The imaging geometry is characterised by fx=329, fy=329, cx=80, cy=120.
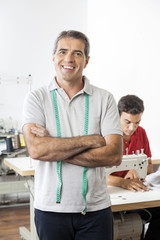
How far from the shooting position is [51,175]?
1339 mm

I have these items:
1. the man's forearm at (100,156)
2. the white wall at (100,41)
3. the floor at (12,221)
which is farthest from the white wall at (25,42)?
the man's forearm at (100,156)

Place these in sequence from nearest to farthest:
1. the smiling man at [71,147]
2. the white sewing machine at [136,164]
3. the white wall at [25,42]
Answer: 1. the smiling man at [71,147]
2. the white sewing machine at [136,164]
3. the white wall at [25,42]

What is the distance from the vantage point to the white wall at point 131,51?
328 cm

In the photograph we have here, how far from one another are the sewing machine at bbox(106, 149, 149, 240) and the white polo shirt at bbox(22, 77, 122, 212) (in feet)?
2.08

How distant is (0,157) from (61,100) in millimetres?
2746

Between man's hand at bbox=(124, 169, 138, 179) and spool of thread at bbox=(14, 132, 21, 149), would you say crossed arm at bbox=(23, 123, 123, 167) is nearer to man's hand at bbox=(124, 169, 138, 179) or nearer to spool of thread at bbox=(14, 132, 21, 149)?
man's hand at bbox=(124, 169, 138, 179)

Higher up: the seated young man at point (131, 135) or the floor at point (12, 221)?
the seated young man at point (131, 135)

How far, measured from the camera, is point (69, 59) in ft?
4.70

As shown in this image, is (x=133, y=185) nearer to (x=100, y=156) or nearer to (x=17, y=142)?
(x=100, y=156)

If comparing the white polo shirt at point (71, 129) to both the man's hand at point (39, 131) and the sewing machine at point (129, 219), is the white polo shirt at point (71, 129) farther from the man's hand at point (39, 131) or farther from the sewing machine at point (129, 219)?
the sewing machine at point (129, 219)

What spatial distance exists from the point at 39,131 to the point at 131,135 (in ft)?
3.74

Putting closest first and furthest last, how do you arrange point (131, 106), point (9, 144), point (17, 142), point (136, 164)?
point (136, 164), point (131, 106), point (9, 144), point (17, 142)

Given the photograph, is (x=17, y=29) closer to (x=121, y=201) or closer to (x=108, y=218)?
(x=121, y=201)

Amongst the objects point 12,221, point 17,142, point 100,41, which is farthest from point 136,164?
point 100,41
